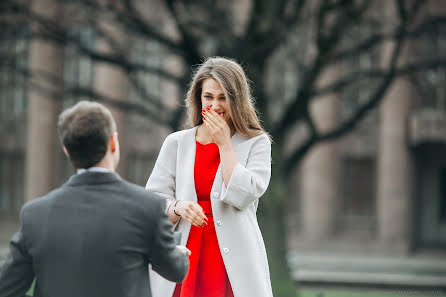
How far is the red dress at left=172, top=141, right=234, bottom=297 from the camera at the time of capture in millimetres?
3645

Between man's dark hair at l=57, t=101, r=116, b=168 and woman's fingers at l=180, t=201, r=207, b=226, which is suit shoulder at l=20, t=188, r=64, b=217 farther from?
woman's fingers at l=180, t=201, r=207, b=226

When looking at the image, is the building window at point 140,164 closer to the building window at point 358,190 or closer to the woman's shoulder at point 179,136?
the building window at point 358,190

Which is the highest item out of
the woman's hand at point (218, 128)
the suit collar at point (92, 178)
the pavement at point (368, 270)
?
the woman's hand at point (218, 128)

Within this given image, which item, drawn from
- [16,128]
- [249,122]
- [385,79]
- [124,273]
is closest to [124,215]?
[124,273]

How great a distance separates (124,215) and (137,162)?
88.2 feet

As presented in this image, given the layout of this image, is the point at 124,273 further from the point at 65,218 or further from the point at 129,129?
the point at 129,129

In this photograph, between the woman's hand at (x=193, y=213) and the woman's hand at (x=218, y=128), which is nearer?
the woman's hand at (x=193, y=213)

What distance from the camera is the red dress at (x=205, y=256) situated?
143 inches

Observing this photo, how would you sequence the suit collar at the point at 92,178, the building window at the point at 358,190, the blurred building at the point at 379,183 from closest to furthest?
1. the suit collar at the point at 92,178
2. the blurred building at the point at 379,183
3. the building window at the point at 358,190

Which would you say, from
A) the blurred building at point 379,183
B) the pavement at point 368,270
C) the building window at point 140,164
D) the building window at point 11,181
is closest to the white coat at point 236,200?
the pavement at point 368,270

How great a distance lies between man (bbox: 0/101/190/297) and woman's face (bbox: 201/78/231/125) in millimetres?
1192

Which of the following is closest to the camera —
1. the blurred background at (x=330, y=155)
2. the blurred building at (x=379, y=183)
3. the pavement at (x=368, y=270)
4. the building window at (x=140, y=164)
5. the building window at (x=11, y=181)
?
the pavement at (x=368, y=270)

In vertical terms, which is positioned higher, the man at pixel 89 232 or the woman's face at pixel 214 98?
the woman's face at pixel 214 98

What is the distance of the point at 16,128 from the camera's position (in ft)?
98.7
